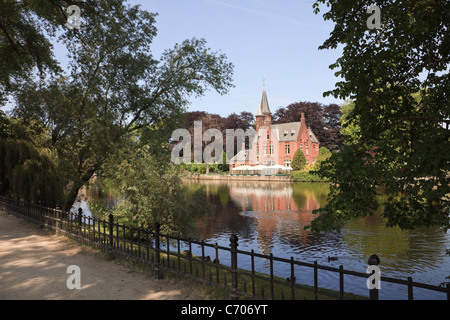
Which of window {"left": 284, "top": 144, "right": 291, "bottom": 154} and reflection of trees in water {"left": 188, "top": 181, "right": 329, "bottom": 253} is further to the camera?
window {"left": 284, "top": 144, "right": 291, "bottom": 154}

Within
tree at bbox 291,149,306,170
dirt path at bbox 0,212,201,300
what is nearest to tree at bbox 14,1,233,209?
dirt path at bbox 0,212,201,300

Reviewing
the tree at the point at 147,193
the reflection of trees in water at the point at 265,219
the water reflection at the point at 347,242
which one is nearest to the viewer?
the water reflection at the point at 347,242

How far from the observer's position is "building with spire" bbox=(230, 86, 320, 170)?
247 ft

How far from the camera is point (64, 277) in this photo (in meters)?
8.15

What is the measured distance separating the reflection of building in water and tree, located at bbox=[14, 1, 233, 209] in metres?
9.11

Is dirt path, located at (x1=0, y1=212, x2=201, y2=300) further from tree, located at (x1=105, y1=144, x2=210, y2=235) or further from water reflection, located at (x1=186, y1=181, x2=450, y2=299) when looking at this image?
water reflection, located at (x1=186, y1=181, x2=450, y2=299)

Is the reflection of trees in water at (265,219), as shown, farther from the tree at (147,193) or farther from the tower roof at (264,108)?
the tower roof at (264,108)

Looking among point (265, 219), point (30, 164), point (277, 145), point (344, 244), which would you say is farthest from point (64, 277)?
point (277, 145)

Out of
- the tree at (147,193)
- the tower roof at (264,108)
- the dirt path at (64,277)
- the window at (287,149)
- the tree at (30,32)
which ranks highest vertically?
the tower roof at (264,108)

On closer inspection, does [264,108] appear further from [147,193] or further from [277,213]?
[147,193]

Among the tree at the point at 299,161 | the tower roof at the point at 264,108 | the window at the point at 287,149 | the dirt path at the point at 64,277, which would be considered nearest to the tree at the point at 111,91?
the dirt path at the point at 64,277

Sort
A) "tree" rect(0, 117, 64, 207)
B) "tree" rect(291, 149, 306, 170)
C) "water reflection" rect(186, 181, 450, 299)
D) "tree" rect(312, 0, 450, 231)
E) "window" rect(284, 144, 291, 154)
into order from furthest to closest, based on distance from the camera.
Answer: "window" rect(284, 144, 291, 154) → "tree" rect(291, 149, 306, 170) → "tree" rect(0, 117, 64, 207) → "water reflection" rect(186, 181, 450, 299) → "tree" rect(312, 0, 450, 231)

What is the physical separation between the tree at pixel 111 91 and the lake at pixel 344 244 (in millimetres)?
6502

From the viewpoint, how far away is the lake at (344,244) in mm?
13820
